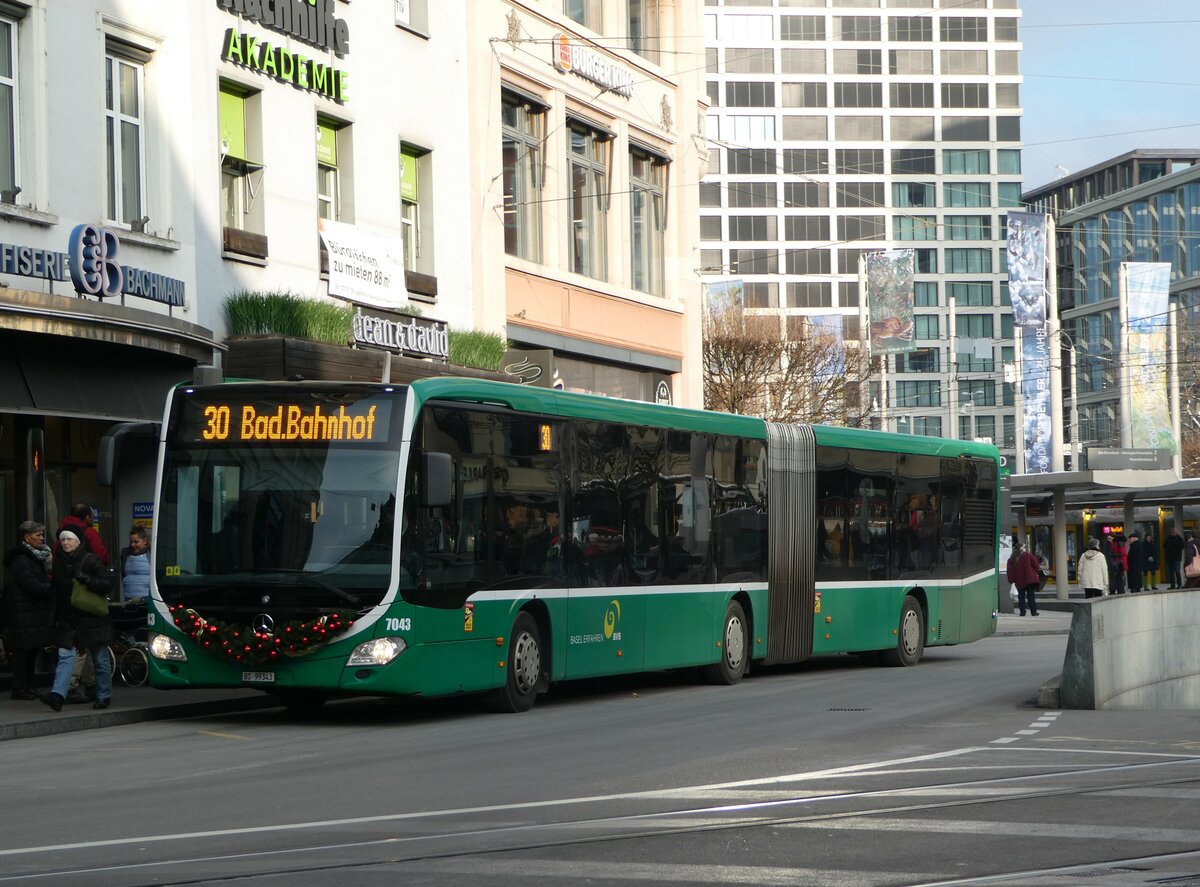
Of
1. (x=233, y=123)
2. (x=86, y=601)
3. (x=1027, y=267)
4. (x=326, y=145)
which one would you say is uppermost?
(x=1027, y=267)

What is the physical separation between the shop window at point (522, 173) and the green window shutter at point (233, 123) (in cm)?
719

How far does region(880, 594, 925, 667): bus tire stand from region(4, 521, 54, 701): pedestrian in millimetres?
11783

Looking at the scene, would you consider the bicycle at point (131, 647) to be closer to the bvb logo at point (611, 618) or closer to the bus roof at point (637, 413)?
the bvb logo at point (611, 618)

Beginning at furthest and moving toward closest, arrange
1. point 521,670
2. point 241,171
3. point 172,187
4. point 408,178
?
point 408,178 < point 241,171 < point 172,187 < point 521,670

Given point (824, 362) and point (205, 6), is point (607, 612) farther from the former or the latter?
point (824, 362)

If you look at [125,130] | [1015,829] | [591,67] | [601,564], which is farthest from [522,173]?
[1015,829]

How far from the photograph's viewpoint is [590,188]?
34375 mm

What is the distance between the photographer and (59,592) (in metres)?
17.0

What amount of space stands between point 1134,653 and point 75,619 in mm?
10246

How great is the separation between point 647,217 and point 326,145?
36.6 ft

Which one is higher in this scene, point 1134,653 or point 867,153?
point 867,153

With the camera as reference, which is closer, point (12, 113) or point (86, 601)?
point (86, 601)

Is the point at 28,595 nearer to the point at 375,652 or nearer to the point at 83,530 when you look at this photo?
the point at 83,530

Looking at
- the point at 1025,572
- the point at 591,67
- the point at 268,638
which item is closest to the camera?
the point at 268,638
